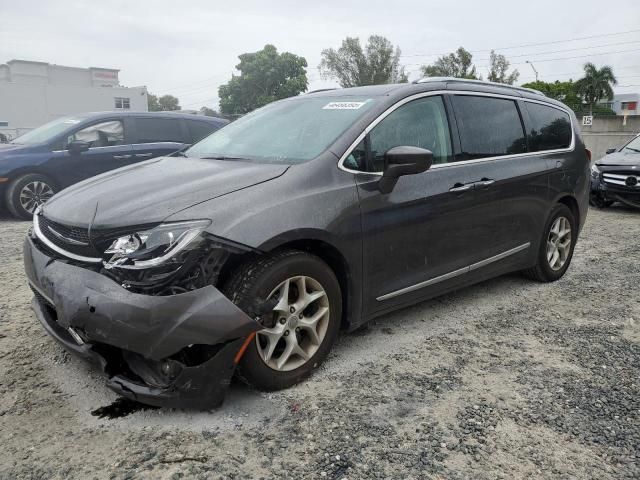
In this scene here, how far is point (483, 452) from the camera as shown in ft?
8.09

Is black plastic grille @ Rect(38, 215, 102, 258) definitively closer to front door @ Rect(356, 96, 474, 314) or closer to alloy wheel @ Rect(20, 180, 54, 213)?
front door @ Rect(356, 96, 474, 314)

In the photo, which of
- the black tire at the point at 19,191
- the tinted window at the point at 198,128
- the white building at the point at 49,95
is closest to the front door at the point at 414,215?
the tinted window at the point at 198,128

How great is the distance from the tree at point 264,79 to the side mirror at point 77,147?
46.6 metres

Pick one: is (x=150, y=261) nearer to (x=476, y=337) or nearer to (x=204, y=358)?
(x=204, y=358)

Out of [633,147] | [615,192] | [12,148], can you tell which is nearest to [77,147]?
[12,148]

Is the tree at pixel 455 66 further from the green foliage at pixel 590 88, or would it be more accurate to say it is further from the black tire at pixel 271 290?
the black tire at pixel 271 290

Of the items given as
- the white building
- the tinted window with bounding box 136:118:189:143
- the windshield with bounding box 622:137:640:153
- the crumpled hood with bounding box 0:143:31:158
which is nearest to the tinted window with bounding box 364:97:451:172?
the tinted window with bounding box 136:118:189:143

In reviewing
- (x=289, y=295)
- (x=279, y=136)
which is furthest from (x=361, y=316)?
(x=279, y=136)

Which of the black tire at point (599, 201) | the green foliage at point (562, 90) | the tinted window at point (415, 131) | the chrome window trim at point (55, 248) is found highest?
the green foliage at point (562, 90)

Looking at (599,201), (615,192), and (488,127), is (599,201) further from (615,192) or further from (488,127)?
(488,127)

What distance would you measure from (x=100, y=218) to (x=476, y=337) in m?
2.55

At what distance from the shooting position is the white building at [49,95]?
46.7 m

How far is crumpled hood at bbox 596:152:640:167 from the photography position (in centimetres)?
937

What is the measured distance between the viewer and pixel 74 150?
8.12 metres
